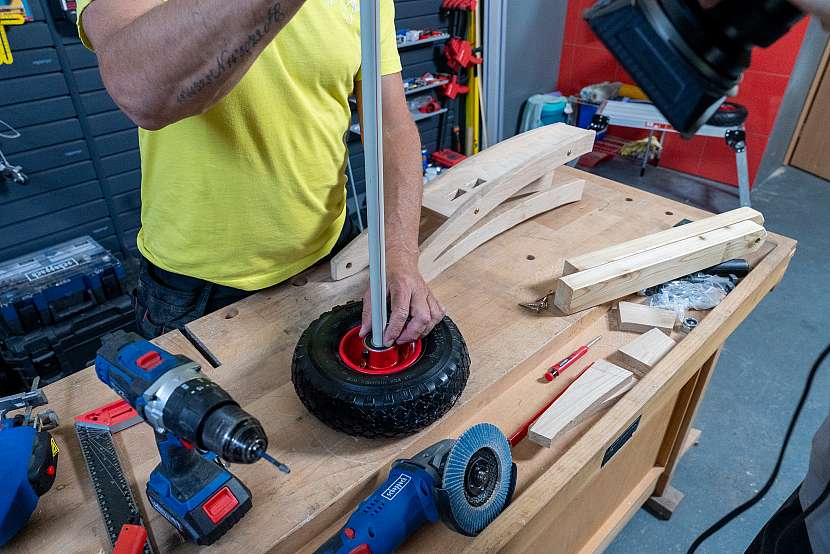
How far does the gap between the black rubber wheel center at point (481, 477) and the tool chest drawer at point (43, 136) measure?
2.30 metres

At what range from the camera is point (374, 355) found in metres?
0.85

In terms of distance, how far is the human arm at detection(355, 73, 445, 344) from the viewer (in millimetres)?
877

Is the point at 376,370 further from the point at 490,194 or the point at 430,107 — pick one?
the point at 430,107

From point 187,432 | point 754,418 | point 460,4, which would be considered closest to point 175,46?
point 187,432

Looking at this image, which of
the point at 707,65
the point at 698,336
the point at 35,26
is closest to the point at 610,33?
the point at 707,65

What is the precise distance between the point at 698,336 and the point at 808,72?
337 centimetres

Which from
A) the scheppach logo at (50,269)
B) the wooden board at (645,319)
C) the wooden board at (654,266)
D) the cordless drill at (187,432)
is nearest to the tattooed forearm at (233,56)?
the cordless drill at (187,432)

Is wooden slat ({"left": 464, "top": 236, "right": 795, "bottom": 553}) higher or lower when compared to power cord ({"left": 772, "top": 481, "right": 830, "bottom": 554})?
higher

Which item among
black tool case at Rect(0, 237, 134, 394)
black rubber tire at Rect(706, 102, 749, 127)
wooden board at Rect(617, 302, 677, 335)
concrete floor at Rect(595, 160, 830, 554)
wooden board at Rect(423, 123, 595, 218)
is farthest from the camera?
black rubber tire at Rect(706, 102, 749, 127)

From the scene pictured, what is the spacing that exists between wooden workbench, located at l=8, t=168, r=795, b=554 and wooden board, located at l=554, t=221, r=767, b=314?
1.6 inches

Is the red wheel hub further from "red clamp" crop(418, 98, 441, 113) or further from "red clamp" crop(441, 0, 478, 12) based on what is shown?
"red clamp" crop(441, 0, 478, 12)

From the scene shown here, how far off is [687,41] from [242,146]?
713mm

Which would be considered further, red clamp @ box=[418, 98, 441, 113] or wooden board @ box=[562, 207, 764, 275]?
red clamp @ box=[418, 98, 441, 113]

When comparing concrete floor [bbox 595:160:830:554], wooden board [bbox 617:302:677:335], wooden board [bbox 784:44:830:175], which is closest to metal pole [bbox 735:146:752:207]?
concrete floor [bbox 595:160:830:554]
